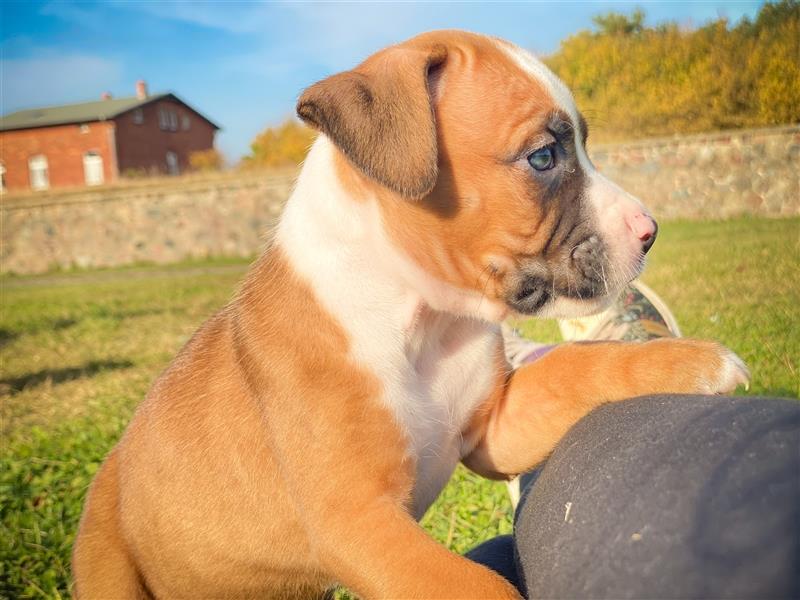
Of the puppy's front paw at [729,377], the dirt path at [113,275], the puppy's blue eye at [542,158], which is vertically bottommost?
the dirt path at [113,275]

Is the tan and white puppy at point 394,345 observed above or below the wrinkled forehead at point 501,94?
below

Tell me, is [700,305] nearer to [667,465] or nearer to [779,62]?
[779,62]

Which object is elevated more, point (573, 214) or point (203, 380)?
point (573, 214)

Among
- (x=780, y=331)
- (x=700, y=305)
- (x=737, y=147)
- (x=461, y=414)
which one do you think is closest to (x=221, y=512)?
(x=461, y=414)

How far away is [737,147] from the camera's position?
13.0ft

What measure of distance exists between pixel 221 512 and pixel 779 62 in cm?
271

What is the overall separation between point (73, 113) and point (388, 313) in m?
28.9

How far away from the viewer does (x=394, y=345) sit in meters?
2.41

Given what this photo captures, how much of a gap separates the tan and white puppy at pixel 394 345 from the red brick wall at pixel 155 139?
28318 mm

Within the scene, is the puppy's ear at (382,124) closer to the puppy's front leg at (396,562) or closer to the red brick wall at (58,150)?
the puppy's front leg at (396,562)

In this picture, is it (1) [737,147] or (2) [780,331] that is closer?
(2) [780,331]

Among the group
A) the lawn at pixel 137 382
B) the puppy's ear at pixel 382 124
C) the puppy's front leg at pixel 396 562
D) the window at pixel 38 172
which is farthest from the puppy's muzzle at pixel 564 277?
the window at pixel 38 172

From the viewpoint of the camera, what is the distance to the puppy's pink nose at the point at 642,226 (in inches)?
94.3

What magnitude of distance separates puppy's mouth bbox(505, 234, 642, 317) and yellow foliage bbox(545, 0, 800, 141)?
2.37ft
